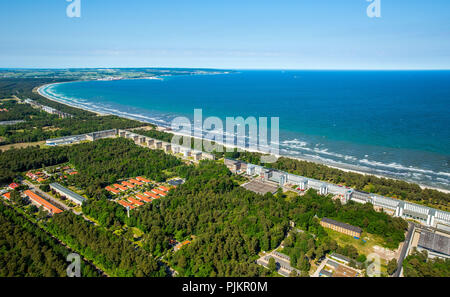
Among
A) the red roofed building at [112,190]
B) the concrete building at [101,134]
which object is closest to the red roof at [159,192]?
the red roofed building at [112,190]

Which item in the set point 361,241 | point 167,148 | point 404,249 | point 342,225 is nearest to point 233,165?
point 167,148

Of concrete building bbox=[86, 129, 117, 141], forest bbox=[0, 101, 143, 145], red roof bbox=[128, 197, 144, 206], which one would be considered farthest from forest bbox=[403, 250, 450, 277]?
forest bbox=[0, 101, 143, 145]

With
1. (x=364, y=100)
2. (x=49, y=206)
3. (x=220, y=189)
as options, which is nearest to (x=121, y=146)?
(x=49, y=206)

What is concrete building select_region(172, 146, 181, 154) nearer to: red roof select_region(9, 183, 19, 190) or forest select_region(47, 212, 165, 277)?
red roof select_region(9, 183, 19, 190)

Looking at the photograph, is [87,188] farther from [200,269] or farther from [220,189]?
[200,269]

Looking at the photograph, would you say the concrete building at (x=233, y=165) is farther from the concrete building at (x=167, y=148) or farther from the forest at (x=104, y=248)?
the forest at (x=104, y=248)

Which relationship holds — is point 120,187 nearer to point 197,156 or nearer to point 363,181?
point 197,156
